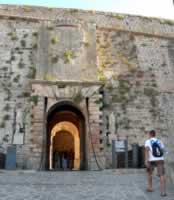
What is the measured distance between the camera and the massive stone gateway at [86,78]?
41.8 feet

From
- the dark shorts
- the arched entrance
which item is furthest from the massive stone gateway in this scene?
the dark shorts

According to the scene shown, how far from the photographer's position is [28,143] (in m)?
12.6

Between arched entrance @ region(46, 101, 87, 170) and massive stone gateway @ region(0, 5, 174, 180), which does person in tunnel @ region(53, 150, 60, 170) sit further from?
massive stone gateway @ region(0, 5, 174, 180)

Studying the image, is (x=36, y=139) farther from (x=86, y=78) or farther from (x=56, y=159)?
(x=56, y=159)

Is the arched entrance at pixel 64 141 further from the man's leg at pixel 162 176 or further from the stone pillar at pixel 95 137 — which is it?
the man's leg at pixel 162 176

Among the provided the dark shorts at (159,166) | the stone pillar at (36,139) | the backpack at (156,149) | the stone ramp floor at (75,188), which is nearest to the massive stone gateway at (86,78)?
the stone pillar at (36,139)

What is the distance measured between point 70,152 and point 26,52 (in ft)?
34.9

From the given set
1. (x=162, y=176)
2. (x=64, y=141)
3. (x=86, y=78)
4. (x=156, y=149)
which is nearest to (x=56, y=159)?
(x=64, y=141)

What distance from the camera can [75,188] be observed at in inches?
264

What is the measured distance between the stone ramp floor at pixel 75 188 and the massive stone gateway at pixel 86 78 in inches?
158

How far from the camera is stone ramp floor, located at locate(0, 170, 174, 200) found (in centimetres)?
586

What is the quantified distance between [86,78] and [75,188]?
23.8ft

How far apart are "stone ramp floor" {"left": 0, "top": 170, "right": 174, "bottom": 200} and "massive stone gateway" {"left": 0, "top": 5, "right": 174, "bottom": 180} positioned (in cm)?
402

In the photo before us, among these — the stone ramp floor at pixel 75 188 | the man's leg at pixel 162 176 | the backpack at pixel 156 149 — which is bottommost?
the stone ramp floor at pixel 75 188
